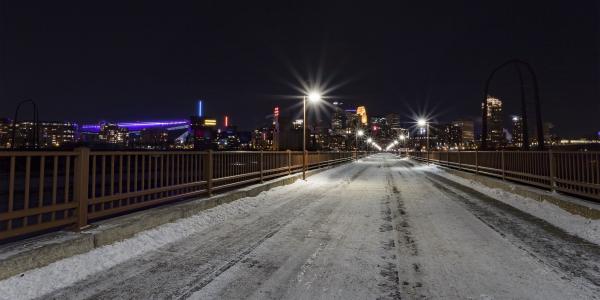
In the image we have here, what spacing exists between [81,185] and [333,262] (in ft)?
13.5

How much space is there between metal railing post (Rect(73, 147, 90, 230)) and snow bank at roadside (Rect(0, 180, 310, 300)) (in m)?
0.65

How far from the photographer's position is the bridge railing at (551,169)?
29.8 ft

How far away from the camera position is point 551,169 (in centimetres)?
1113

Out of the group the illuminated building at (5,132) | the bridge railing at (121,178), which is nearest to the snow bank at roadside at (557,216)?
the bridge railing at (121,178)

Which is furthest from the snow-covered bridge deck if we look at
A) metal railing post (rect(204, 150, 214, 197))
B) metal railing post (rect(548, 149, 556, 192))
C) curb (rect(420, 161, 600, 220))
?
metal railing post (rect(548, 149, 556, 192))

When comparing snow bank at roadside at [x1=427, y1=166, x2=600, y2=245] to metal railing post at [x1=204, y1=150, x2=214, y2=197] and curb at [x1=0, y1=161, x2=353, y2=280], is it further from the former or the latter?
metal railing post at [x1=204, y1=150, x2=214, y2=197]

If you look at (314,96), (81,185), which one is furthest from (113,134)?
(81,185)

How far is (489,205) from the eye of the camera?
10734mm

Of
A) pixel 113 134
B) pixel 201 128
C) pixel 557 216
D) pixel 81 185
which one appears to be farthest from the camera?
pixel 113 134

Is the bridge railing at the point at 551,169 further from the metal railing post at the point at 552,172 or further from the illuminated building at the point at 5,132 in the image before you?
the illuminated building at the point at 5,132

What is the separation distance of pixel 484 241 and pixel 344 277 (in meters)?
3.20

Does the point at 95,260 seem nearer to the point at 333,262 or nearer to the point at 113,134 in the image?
the point at 333,262

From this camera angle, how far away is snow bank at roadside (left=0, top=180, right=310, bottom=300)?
4.31m

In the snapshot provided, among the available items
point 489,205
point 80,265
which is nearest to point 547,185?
point 489,205
